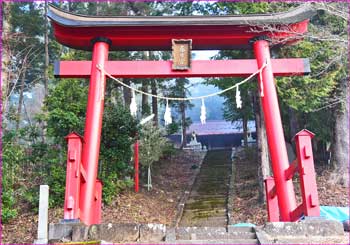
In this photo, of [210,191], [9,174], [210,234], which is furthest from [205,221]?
[9,174]

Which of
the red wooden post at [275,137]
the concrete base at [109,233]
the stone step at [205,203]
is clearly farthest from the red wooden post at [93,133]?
the stone step at [205,203]

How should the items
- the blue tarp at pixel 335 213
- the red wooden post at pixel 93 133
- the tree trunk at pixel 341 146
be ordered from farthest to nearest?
the tree trunk at pixel 341 146
the blue tarp at pixel 335 213
the red wooden post at pixel 93 133

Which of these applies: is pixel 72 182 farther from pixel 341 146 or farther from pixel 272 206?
pixel 341 146

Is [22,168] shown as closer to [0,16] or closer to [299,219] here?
[0,16]

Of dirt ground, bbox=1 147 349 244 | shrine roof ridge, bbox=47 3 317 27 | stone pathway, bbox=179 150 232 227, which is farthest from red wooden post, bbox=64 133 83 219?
stone pathway, bbox=179 150 232 227

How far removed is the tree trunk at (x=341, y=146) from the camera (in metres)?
11.0

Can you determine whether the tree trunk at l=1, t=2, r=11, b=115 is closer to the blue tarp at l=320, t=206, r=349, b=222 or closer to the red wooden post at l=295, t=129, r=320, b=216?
the red wooden post at l=295, t=129, r=320, b=216

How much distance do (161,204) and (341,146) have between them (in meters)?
5.67

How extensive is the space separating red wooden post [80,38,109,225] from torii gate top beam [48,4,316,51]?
1.29ft

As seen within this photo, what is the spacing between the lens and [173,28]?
7508mm

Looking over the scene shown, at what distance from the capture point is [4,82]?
873cm

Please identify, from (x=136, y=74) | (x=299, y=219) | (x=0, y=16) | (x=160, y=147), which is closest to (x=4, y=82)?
(x=0, y=16)

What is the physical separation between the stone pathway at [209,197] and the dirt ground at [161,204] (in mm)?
392

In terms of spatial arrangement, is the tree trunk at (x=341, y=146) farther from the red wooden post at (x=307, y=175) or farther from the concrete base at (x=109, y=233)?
the concrete base at (x=109, y=233)
